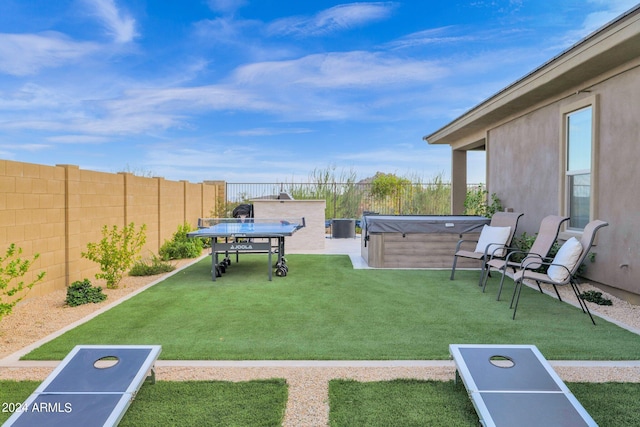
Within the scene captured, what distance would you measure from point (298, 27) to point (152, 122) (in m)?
5.51

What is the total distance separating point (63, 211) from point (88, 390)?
15.7 feet

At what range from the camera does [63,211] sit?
22.1 ft

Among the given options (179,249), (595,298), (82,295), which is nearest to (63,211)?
(82,295)

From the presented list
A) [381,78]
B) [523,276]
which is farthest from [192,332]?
[381,78]

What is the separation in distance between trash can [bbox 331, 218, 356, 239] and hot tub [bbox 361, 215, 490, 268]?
6.18 m

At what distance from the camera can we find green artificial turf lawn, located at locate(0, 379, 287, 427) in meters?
2.69

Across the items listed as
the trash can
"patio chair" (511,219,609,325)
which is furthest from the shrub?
the trash can

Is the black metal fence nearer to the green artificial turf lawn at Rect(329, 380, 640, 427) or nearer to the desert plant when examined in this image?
the desert plant

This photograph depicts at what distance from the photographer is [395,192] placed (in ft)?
56.7

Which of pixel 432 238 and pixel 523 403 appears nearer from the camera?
pixel 523 403

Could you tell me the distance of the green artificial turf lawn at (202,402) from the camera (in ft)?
8.82

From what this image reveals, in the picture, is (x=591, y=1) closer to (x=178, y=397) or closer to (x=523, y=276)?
(x=523, y=276)

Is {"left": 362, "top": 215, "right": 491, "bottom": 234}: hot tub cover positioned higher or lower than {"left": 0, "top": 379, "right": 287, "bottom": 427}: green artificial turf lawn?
higher

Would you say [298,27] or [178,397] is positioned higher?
[298,27]
